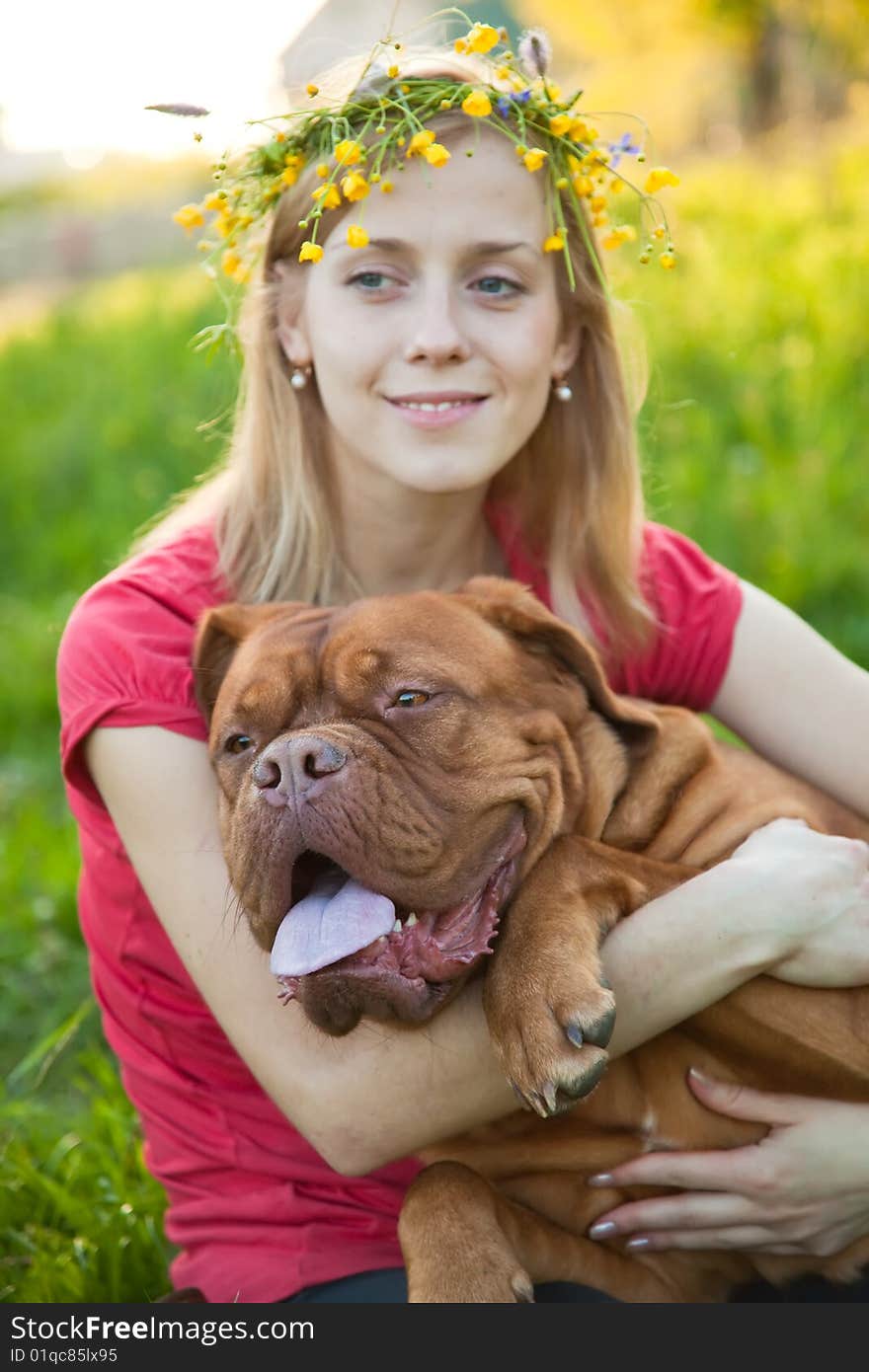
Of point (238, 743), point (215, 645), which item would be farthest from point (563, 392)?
point (238, 743)

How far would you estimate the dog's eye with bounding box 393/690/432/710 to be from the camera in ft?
9.36

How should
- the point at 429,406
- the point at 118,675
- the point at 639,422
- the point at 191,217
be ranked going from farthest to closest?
the point at 639,422
the point at 191,217
the point at 429,406
the point at 118,675

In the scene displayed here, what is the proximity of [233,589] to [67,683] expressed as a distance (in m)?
0.53

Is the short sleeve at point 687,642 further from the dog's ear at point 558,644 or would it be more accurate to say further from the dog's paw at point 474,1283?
the dog's paw at point 474,1283

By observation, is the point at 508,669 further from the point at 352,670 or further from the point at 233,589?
the point at 233,589

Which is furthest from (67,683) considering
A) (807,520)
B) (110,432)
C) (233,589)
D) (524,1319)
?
(110,432)

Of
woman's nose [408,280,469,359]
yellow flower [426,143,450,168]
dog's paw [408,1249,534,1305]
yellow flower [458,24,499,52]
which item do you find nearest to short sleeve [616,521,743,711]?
woman's nose [408,280,469,359]

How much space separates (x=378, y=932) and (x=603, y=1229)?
35.7 inches

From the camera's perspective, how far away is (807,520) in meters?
7.19

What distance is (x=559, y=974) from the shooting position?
103 inches

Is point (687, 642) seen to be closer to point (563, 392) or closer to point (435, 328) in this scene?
point (563, 392)

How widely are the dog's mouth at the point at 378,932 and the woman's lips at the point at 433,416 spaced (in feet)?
3.29

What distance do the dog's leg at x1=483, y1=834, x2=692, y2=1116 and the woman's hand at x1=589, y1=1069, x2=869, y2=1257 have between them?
473 millimetres

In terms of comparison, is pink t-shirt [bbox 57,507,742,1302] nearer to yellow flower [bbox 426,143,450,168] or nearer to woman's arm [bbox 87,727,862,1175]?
woman's arm [bbox 87,727,862,1175]
